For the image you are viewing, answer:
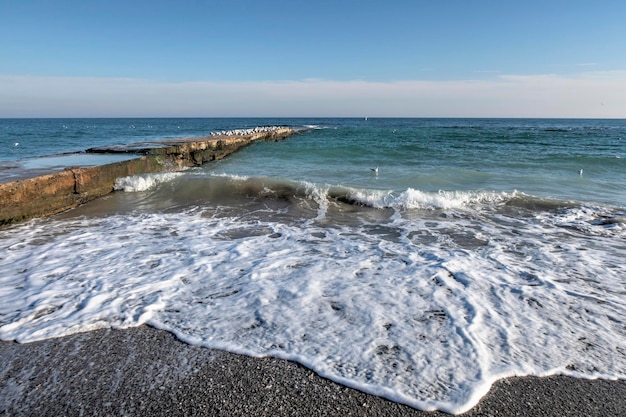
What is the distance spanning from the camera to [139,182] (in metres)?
9.17

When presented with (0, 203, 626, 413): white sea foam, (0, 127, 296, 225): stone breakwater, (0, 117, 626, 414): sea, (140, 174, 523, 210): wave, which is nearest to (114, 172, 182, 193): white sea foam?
(140, 174, 523, 210): wave

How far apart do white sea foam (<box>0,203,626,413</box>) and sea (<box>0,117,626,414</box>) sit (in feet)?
0.06

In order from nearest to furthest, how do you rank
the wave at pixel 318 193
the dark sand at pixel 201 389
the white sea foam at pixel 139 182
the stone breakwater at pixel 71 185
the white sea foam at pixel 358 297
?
the dark sand at pixel 201 389
the white sea foam at pixel 358 297
the stone breakwater at pixel 71 185
the wave at pixel 318 193
the white sea foam at pixel 139 182

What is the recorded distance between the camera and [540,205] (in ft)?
25.7

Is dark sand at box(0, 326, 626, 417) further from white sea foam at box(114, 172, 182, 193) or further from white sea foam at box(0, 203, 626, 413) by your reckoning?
white sea foam at box(114, 172, 182, 193)

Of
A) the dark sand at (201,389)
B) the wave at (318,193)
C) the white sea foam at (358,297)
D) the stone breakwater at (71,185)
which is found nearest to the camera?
the dark sand at (201,389)

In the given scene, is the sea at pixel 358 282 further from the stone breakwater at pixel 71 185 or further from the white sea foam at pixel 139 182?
the white sea foam at pixel 139 182

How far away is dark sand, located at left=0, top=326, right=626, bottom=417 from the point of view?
214 cm

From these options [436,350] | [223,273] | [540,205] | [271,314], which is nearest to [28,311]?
[223,273]

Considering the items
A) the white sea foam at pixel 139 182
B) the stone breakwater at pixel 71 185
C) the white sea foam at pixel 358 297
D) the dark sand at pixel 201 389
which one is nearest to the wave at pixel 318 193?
the white sea foam at pixel 139 182

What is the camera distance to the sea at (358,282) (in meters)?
2.66

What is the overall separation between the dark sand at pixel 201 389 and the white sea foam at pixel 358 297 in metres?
0.12

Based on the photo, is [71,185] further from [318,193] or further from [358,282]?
[358,282]

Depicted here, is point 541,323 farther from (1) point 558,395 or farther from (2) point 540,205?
(2) point 540,205
